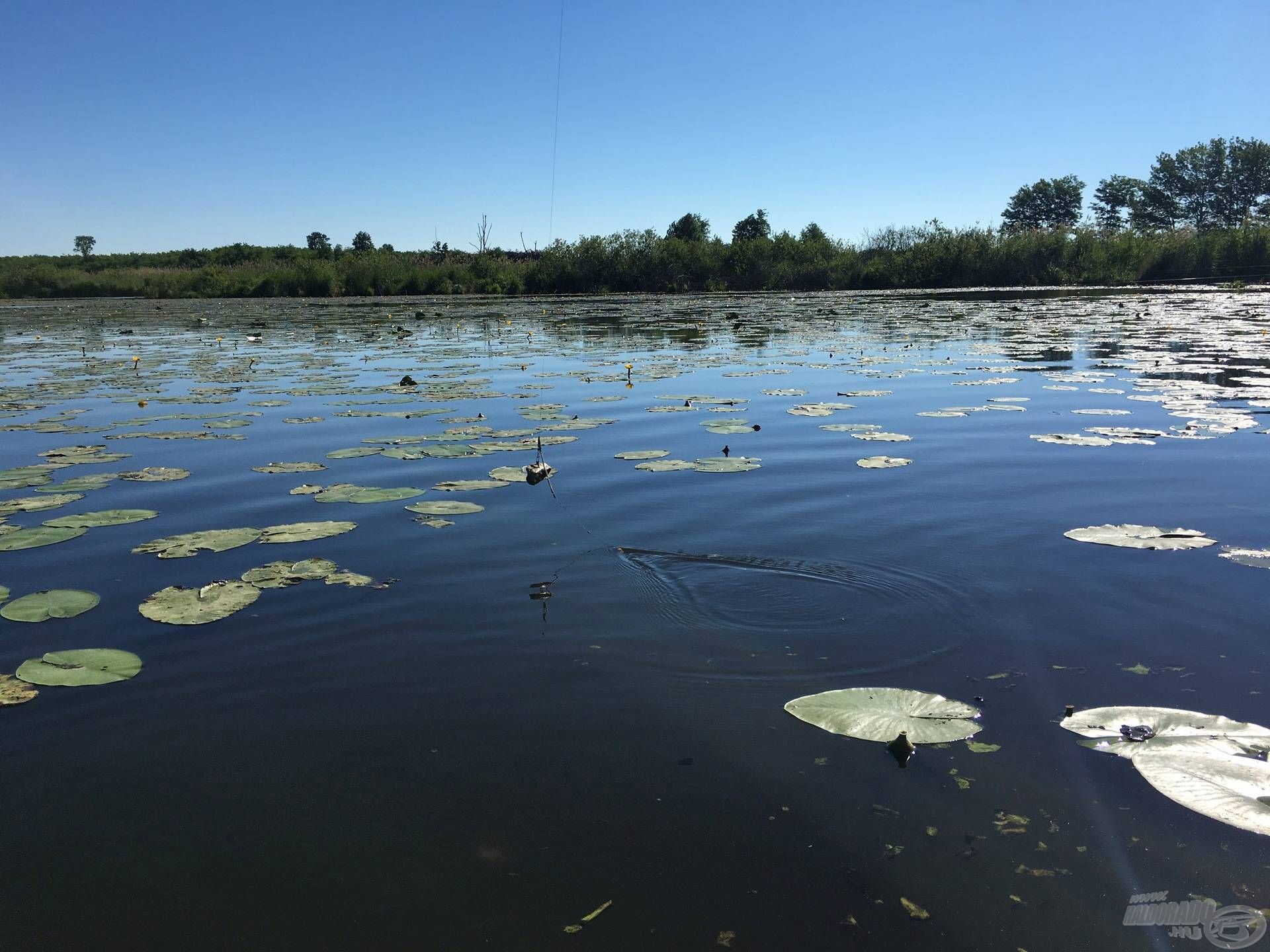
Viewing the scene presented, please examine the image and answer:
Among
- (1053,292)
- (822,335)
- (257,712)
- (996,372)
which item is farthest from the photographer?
(1053,292)

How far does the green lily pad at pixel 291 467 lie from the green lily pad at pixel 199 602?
6.81 ft

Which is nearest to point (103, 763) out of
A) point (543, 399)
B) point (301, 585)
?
point (301, 585)

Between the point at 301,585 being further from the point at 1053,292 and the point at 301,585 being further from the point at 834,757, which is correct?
the point at 1053,292

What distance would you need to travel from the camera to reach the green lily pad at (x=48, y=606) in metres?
3.21

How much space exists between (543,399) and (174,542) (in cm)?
481

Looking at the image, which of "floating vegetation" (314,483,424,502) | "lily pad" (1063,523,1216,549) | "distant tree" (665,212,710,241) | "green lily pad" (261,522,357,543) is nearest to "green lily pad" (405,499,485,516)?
"floating vegetation" (314,483,424,502)

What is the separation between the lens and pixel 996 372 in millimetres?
10141

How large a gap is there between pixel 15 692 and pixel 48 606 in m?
0.71

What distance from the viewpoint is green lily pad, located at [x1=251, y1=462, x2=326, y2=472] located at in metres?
5.57

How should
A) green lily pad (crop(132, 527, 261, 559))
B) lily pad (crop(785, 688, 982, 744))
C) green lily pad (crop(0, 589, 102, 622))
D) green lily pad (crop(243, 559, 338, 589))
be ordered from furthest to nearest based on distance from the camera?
green lily pad (crop(132, 527, 261, 559)) → green lily pad (crop(243, 559, 338, 589)) → green lily pad (crop(0, 589, 102, 622)) → lily pad (crop(785, 688, 982, 744))

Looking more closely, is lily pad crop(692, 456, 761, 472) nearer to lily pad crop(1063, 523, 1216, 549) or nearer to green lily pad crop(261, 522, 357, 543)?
lily pad crop(1063, 523, 1216, 549)

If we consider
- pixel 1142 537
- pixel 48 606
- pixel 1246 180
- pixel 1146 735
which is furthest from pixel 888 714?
pixel 1246 180

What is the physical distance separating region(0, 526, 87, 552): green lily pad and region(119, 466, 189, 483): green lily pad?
1.05 m

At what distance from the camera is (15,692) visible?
8.79 feet
